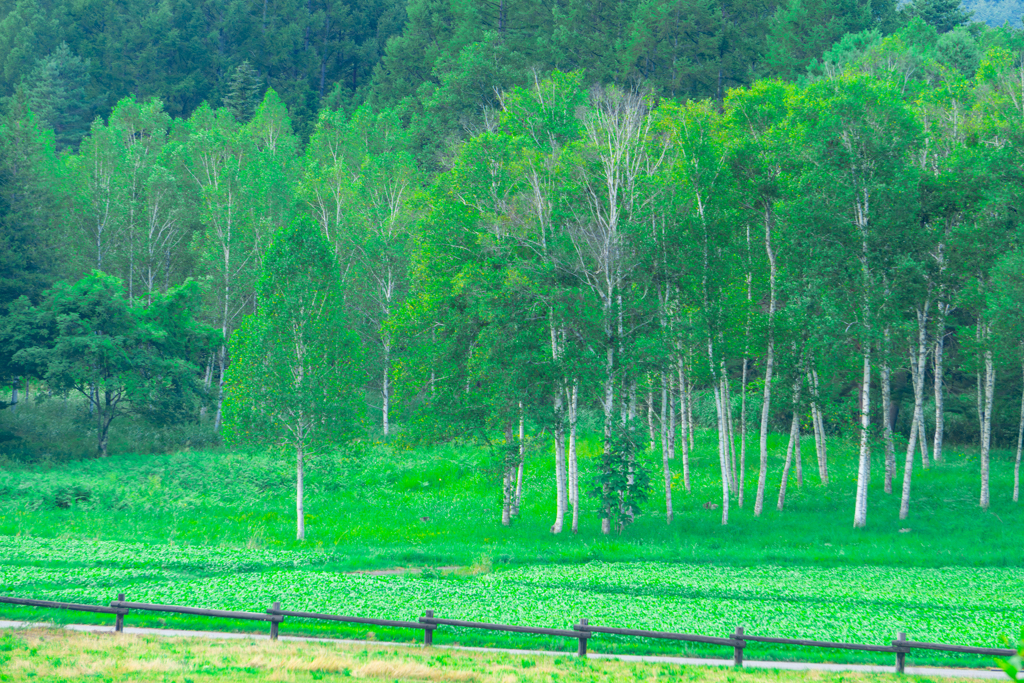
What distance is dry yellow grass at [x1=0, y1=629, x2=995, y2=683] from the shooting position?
591 inches

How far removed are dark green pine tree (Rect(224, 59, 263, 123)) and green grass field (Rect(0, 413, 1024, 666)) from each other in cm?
6678

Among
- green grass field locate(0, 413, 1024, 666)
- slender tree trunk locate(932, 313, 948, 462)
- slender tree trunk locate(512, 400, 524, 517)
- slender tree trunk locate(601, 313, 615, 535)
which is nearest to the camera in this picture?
green grass field locate(0, 413, 1024, 666)

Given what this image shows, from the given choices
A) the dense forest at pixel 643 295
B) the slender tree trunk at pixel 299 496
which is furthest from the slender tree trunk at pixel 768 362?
the slender tree trunk at pixel 299 496

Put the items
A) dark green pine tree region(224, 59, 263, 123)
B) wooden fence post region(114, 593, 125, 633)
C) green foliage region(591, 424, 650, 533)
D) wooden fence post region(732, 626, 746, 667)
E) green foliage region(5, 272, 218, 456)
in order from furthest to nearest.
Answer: dark green pine tree region(224, 59, 263, 123), green foliage region(5, 272, 218, 456), green foliage region(591, 424, 650, 533), wooden fence post region(114, 593, 125, 633), wooden fence post region(732, 626, 746, 667)

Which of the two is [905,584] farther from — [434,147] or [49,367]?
[434,147]

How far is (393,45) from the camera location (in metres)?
87.4

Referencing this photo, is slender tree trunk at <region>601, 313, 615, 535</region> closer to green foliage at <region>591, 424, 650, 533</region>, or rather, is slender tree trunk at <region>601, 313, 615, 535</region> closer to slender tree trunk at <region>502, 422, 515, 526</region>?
green foliage at <region>591, 424, 650, 533</region>

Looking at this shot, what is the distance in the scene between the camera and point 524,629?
17281mm

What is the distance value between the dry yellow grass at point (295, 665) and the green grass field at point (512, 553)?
1542mm

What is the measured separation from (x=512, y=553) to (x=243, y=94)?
88758 millimetres

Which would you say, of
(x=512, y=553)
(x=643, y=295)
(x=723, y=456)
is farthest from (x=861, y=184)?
(x=512, y=553)

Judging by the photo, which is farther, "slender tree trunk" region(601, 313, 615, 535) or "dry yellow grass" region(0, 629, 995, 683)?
"slender tree trunk" region(601, 313, 615, 535)

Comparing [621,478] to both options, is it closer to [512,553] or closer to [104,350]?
[512,553]

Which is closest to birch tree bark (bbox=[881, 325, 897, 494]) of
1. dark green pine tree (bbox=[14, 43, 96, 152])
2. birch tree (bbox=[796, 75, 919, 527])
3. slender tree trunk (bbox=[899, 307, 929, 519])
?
birch tree (bbox=[796, 75, 919, 527])
